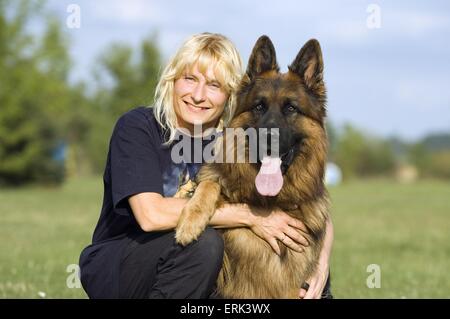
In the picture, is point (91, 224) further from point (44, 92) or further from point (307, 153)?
point (44, 92)

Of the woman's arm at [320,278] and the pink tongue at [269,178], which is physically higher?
the pink tongue at [269,178]

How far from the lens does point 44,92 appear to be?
34969mm

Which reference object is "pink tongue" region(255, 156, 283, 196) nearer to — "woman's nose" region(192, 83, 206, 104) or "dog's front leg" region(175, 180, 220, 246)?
"dog's front leg" region(175, 180, 220, 246)

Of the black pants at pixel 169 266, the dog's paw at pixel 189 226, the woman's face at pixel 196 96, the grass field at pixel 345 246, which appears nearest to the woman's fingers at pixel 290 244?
the black pants at pixel 169 266

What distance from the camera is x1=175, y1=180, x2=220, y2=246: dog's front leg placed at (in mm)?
4234

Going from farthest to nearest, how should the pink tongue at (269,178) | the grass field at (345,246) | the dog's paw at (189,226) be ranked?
the grass field at (345,246), the pink tongue at (269,178), the dog's paw at (189,226)

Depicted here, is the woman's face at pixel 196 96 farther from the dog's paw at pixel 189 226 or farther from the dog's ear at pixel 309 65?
the dog's paw at pixel 189 226

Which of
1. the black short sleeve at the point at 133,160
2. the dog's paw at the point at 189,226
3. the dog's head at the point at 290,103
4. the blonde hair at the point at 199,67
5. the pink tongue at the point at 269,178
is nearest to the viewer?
the dog's paw at the point at 189,226

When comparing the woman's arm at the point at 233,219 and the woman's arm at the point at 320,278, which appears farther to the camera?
the woman's arm at the point at 320,278

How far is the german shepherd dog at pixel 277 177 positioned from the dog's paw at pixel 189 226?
0.12 m

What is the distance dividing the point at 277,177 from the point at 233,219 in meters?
0.45

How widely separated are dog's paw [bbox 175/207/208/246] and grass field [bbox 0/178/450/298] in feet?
8.82

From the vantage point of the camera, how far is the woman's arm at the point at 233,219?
4320mm

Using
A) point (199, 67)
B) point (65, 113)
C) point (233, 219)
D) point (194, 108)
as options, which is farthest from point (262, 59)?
point (65, 113)
